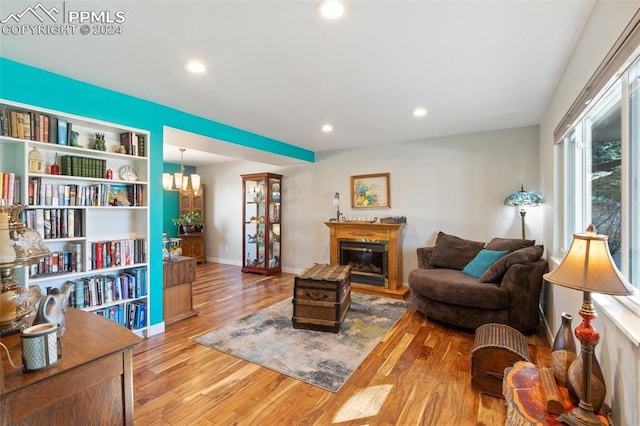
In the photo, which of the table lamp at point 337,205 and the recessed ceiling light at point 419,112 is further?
the table lamp at point 337,205

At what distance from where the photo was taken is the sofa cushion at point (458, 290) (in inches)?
115

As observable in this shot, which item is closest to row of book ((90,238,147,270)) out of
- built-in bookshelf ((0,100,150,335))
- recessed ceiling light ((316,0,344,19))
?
built-in bookshelf ((0,100,150,335))

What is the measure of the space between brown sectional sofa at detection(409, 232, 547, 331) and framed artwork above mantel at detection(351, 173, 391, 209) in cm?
182

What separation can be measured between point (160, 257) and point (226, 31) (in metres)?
2.39

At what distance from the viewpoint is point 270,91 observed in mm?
2715

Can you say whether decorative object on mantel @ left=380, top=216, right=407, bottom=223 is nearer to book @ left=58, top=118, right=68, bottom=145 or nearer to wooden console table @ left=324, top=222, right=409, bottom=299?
wooden console table @ left=324, top=222, right=409, bottom=299

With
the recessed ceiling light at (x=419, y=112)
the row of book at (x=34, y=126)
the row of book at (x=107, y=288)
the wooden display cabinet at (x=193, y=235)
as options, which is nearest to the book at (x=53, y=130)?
the row of book at (x=34, y=126)

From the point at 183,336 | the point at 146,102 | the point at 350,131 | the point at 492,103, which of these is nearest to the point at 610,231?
the point at 492,103

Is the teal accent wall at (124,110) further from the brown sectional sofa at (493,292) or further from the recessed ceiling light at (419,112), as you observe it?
the brown sectional sofa at (493,292)

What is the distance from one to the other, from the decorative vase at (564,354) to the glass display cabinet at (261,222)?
4.91 m

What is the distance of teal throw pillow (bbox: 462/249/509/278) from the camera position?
336 cm

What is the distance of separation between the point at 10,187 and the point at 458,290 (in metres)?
4.01

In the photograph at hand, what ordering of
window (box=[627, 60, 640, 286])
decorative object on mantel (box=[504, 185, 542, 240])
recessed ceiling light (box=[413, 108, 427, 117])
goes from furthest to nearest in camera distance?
1. decorative object on mantel (box=[504, 185, 542, 240])
2. recessed ceiling light (box=[413, 108, 427, 117])
3. window (box=[627, 60, 640, 286])

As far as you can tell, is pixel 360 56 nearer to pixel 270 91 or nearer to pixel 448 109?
pixel 270 91
